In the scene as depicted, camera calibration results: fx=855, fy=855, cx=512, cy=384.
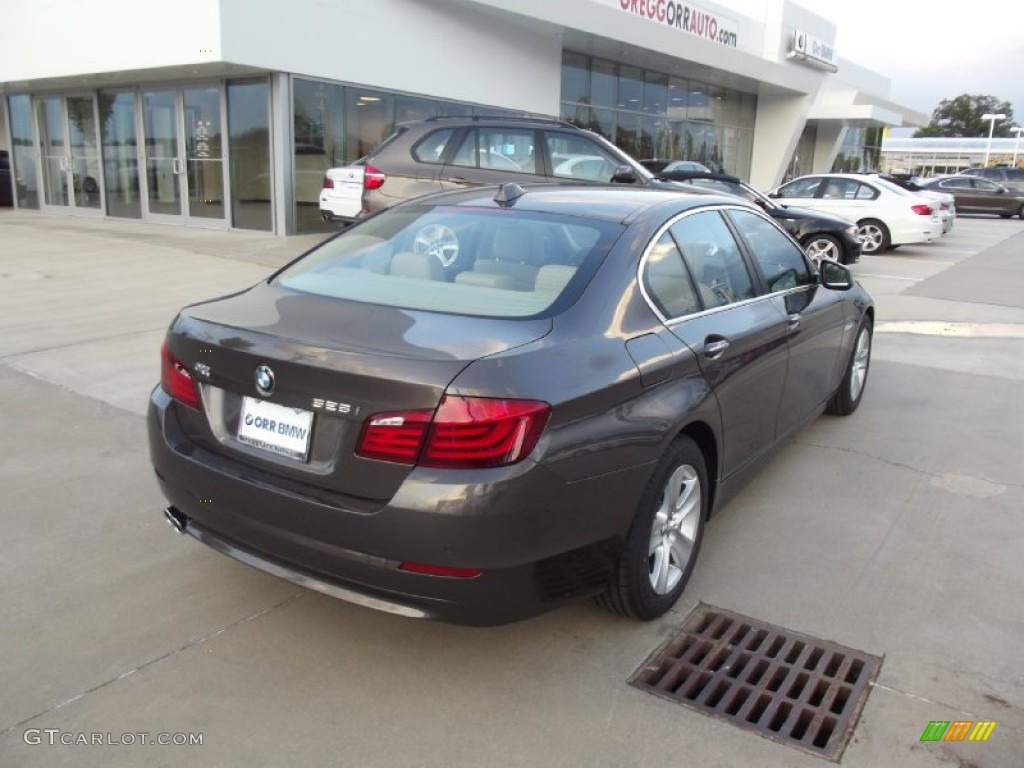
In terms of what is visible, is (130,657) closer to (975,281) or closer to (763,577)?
(763,577)

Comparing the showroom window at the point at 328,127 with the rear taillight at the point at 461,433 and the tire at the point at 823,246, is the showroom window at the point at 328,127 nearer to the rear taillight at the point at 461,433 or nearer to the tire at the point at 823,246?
the tire at the point at 823,246

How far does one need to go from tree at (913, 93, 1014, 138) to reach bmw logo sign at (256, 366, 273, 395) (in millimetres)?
137580

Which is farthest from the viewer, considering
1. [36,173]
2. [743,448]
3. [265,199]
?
[36,173]

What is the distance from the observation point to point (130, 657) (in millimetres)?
2930

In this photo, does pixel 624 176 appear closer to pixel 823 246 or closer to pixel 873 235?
pixel 823 246

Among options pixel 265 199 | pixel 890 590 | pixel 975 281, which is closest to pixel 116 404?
pixel 890 590

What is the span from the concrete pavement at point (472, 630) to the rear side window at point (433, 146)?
511cm

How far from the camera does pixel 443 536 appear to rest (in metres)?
2.51

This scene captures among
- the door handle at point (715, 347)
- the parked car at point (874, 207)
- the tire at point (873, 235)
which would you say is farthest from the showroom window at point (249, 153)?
the door handle at point (715, 347)

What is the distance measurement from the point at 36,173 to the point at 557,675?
22001 mm

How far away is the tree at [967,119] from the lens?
123 metres

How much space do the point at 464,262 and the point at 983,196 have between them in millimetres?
32718

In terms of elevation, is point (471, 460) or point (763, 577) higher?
point (471, 460)

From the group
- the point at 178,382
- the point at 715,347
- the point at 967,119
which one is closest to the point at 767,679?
the point at 715,347
